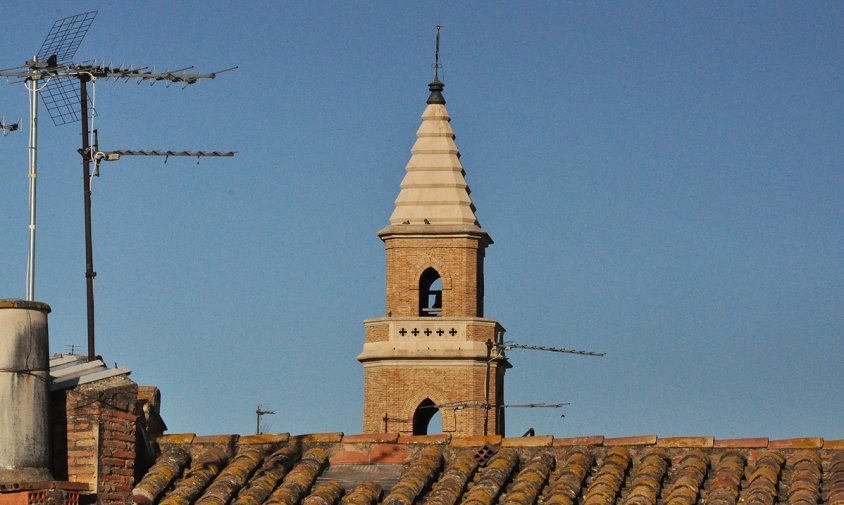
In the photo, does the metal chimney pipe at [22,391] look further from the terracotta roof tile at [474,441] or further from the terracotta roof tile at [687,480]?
the terracotta roof tile at [687,480]

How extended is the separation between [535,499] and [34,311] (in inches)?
174

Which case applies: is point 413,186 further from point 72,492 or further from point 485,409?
point 72,492

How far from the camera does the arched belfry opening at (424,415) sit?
56844 millimetres

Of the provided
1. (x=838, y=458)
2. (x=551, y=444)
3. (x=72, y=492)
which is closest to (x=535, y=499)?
(x=551, y=444)

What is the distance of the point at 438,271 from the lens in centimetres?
5850

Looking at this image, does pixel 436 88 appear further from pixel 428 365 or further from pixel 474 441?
pixel 474 441

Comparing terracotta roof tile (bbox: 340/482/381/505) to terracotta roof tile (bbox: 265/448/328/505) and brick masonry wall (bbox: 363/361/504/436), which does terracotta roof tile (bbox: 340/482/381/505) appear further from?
brick masonry wall (bbox: 363/361/504/436)

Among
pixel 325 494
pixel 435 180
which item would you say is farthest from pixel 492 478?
pixel 435 180

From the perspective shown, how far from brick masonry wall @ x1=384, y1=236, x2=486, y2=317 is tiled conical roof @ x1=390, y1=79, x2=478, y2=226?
664mm

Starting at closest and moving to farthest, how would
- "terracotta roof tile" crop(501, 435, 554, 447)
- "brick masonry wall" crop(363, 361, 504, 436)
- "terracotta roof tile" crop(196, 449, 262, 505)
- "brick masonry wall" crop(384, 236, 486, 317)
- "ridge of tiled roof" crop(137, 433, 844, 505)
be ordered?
"ridge of tiled roof" crop(137, 433, 844, 505)
"terracotta roof tile" crop(196, 449, 262, 505)
"terracotta roof tile" crop(501, 435, 554, 447)
"brick masonry wall" crop(363, 361, 504, 436)
"brick masonry wall" crop(384, 236, 486, 317)

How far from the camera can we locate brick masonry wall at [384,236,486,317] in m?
57.8

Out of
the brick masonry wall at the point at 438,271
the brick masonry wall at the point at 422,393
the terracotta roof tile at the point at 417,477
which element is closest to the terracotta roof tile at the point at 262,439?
the terracotta roof tile at the point at 417,477

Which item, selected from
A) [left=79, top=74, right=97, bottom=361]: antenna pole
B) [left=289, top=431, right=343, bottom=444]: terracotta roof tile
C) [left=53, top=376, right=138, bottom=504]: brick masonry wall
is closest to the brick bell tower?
[left=79, top=74, right=97, bottom=361]: antenna pole

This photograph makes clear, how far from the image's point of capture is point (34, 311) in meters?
13.2
